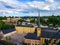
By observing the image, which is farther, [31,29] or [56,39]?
[31,29]

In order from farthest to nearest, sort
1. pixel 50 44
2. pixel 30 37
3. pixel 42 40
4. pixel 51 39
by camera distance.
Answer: pixel 30 37 < pixel 42 40 < pixel 51 39 < pixel 50 44

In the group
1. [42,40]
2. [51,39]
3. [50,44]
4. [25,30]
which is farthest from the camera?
[25,30]

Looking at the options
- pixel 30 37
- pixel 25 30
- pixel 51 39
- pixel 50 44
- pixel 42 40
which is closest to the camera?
pixel 50 44

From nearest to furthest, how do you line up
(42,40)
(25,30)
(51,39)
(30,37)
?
(51,39) → (42,40) → (30,37) → (25,30)

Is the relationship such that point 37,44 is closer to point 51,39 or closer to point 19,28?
point 51,39

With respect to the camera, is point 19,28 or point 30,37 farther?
point 19,28

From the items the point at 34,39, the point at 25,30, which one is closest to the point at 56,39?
the point at 34,39

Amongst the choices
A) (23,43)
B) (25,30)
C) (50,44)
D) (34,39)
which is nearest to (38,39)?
(34,39)

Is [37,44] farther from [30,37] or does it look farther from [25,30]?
[25,30]
